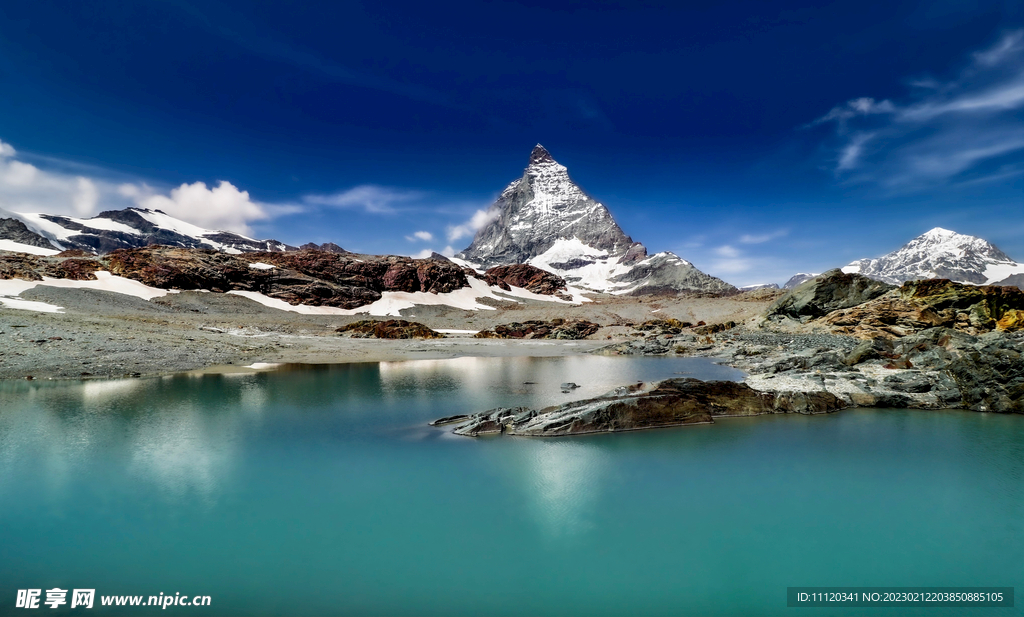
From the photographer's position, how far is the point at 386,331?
4894cm

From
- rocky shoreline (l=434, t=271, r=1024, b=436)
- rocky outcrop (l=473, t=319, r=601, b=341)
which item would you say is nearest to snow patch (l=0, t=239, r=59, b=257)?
rocky outcrop (l=473, t=319, r=601, b=341)

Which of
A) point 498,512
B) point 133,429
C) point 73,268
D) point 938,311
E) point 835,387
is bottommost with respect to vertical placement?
point 498,512

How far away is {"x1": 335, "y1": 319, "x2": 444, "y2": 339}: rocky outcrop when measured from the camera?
48.3 meters

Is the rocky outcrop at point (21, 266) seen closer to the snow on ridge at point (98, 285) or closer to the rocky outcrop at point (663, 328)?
the snow on ridge at point (98, 285)

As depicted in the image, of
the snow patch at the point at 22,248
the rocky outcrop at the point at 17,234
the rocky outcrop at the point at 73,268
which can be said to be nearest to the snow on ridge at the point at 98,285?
the rocky outcrop at the point at 73,268

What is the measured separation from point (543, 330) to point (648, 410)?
43.5 meters

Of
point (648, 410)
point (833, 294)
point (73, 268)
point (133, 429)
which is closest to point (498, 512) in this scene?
point (648, 410)

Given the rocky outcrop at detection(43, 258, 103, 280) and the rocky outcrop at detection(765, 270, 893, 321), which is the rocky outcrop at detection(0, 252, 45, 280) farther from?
the rocky outcrop at detection(765, 270, 893, 321)

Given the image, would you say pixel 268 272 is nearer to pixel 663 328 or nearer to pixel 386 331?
pixel 386 331

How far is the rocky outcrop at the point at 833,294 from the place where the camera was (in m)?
42.6

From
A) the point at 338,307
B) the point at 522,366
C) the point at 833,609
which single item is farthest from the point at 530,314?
the point at 833,609

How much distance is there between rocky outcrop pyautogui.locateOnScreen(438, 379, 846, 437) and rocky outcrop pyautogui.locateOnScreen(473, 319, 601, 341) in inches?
1550

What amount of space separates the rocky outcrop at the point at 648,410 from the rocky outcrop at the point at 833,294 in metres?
34.2

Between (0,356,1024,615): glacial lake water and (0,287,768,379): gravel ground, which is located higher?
(0,287,768,379): gravel ground
